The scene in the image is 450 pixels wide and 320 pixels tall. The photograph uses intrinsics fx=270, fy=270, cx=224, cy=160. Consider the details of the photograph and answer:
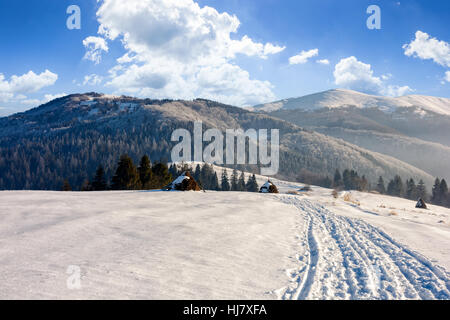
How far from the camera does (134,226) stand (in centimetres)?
904

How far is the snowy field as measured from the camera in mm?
4840

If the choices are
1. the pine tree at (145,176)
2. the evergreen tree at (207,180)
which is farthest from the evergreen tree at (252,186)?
the pine tree at (145,176)

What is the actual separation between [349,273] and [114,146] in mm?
205924

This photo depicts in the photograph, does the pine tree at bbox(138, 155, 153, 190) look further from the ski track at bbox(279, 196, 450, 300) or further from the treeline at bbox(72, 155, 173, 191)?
the ski track at bbox(279, 196, 450, 300)

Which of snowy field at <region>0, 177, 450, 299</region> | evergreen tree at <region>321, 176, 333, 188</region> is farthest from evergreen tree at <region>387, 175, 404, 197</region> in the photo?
snowy field at <region>0, 177, 450, 299</region>

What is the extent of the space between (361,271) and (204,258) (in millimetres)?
3706

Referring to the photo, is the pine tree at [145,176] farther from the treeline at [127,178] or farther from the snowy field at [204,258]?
the snowy field at [204,258]

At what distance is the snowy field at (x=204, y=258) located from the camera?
15.9 ft

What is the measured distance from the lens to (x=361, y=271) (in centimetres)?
634

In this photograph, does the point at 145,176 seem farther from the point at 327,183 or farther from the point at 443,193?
the point at 443,193

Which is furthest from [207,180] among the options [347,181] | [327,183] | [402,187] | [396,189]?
[402,187]

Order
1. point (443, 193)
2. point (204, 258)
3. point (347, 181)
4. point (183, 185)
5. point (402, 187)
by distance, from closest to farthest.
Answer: point (204, 258) → point (183, 185) → point (443, 193) → point (402, 187) → point (347, 181)
